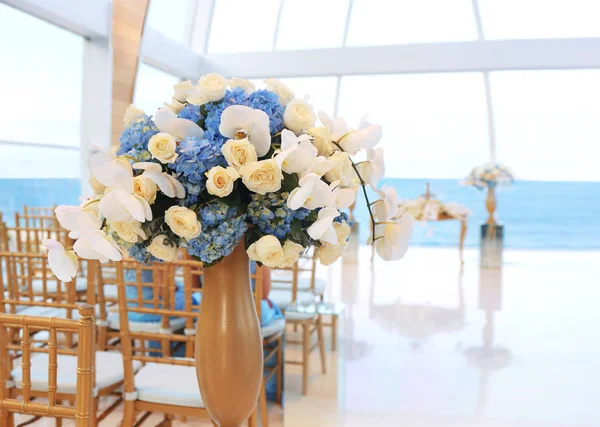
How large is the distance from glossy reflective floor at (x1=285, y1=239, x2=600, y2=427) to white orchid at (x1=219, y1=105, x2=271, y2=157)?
1.89m

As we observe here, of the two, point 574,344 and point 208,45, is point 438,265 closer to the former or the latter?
point 574,344

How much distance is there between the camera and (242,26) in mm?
9562

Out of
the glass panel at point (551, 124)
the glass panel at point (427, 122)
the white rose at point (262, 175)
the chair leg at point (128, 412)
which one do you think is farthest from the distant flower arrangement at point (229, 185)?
the glass panel at point (551, 124)

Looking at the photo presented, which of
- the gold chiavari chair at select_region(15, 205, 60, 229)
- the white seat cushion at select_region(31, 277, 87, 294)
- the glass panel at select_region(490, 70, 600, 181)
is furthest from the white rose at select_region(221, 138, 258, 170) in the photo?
the glass panel at select_region(490, 70, 600, 181)

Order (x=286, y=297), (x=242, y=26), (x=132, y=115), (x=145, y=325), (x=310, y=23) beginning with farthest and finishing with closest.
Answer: (x=242, y=26)
(x=310, y=23)
(x=286, y=297)
(x=145, y=325)
(x=132, y=115)

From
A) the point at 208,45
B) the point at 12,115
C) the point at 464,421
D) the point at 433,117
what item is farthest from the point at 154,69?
the point at 433,117

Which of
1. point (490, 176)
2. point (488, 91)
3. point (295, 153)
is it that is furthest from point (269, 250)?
point (488, 91)

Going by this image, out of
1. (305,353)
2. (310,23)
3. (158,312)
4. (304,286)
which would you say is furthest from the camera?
(310,23)

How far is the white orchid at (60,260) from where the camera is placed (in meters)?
1.05

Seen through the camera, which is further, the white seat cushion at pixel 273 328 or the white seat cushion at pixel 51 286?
the white seat cushion at pixel 51 286

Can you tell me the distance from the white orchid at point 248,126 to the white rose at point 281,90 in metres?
0.14

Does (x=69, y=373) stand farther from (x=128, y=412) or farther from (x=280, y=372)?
(x=280, y=372)

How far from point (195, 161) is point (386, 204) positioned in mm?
390

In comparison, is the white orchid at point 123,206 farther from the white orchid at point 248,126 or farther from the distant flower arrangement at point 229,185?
the white orchid at point 248,126
